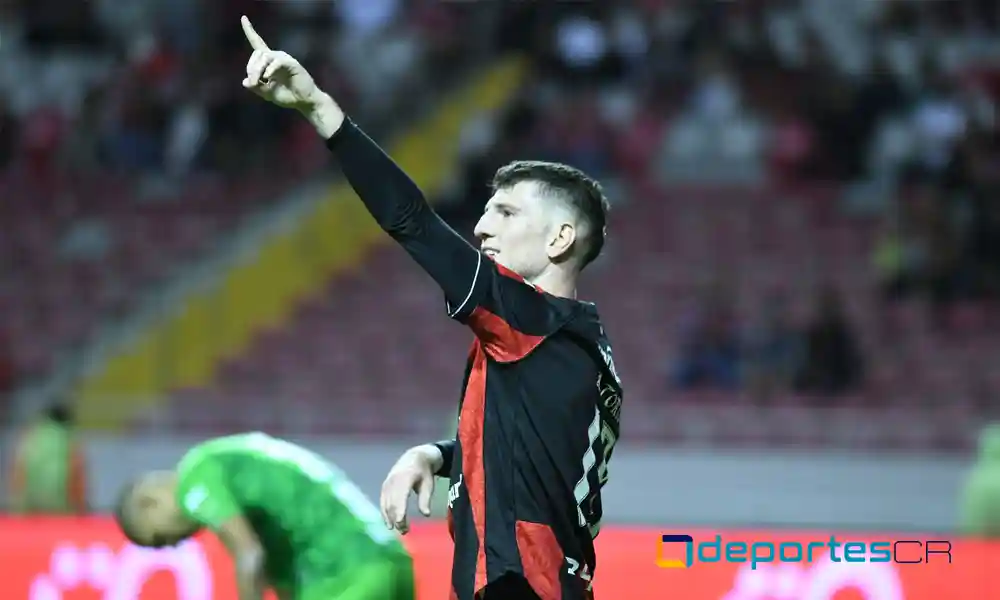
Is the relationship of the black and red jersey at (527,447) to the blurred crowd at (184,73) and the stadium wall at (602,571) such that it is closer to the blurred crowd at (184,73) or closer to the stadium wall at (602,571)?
the stadium wall at (602,571)

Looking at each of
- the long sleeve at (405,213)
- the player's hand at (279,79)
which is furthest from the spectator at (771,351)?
the player's hand at (279,79)

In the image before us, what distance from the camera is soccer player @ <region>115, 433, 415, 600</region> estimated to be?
145 inches

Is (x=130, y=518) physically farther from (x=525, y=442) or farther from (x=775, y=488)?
(x=775, y=488)

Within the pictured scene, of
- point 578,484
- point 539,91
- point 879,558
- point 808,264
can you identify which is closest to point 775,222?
point 808,264

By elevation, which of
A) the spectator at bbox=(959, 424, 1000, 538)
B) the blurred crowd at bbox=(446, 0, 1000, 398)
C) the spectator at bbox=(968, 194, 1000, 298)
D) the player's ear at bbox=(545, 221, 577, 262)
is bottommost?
the player's ear at bbox=(545, 221, 577, 262)

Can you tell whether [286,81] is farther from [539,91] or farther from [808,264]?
[539,91]

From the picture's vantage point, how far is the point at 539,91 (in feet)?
39.7

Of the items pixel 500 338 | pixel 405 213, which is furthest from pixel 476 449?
pixel 405 213

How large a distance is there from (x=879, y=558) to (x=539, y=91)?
24.9ft

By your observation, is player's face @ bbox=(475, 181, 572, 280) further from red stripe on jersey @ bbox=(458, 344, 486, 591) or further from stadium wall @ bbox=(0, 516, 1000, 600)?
stadium wall @ bbox=(0, 516, 1000, 600)

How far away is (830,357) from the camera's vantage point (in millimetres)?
9195

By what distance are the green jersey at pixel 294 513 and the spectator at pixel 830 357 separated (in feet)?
18.6

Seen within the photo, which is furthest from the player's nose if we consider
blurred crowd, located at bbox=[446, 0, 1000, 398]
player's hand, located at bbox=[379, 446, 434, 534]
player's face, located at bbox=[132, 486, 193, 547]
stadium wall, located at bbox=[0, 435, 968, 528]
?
blurred crowd, located at bbox=[446, 0, 1000, 398]

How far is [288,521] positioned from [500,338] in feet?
4.20
